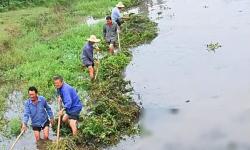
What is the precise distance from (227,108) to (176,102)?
5.29ft

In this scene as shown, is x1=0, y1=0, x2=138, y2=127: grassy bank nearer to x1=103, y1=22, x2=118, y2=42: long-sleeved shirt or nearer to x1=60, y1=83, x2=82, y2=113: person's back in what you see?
x1=103, y1=22, x2=118, y2=42: long-sleeved shirt

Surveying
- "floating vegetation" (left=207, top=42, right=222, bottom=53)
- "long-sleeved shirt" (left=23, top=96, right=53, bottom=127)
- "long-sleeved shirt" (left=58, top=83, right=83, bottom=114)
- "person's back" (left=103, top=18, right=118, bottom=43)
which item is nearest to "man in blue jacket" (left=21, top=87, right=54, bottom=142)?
"long-sleeved shirt" (left=23, top=96, right=53, bottom=127)

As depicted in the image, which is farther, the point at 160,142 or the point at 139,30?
the point at 139,30

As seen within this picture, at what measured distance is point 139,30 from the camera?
23359 mm

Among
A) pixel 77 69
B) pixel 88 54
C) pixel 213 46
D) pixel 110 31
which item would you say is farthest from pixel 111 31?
pixel 213 46

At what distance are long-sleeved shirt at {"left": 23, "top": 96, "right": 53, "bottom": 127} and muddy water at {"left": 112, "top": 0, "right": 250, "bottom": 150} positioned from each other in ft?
6.98

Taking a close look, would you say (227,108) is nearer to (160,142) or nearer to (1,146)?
(160,142)

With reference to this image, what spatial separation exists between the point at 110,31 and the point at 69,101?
24.1 ft

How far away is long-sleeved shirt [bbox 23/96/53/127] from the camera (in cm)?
1225

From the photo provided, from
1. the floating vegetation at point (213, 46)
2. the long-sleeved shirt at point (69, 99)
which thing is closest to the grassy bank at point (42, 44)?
the long-sleeved shirt at point (69, 99)

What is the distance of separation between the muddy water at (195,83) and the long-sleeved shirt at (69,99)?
60.3 inches

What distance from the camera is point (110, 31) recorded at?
62.1 feet

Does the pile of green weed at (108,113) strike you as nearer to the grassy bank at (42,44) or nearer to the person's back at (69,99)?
the person's back at (69,99)

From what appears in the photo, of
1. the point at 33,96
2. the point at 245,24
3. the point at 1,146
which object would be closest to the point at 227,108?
the point at 33,96
